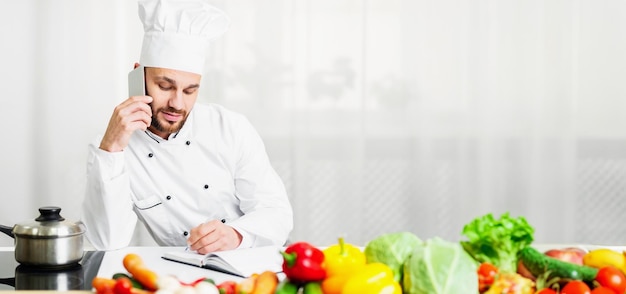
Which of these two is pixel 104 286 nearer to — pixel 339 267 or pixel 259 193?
pixel 339 267

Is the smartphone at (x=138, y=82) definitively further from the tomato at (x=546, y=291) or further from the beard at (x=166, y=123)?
the tomato at (x=546, y=291)

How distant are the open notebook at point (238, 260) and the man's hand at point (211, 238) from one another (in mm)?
81

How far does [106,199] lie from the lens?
7.96ft

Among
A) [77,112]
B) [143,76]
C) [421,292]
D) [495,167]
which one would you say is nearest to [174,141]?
[143,76]

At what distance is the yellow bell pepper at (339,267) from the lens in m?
1.36

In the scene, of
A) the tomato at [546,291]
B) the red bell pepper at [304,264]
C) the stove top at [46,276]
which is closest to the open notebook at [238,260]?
the stove top at [46,276]

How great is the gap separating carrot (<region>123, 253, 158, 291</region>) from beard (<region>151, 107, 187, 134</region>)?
1152 mm

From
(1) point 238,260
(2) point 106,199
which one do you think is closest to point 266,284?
(1) point 238,260

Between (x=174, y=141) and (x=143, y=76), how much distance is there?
0.27m

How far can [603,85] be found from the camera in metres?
4.05

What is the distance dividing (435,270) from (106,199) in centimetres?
139

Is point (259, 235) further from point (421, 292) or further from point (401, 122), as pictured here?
point (401, 122)

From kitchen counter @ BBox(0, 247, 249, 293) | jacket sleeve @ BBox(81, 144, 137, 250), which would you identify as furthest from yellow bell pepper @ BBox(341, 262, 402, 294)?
jacket sleeve @ BBox(81, 144, 137, 250)

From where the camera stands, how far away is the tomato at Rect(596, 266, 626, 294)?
1389 mm
